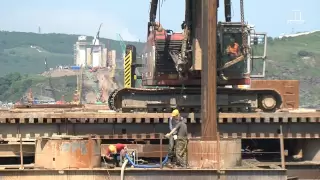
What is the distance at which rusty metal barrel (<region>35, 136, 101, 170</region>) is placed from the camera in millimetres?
22906

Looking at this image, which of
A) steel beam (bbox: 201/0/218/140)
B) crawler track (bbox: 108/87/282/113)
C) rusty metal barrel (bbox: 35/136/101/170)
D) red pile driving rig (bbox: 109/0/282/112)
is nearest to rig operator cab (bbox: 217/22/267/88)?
red pile driving rig (bbox: 109/0/282/112)

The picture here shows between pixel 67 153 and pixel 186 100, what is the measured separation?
8216mm

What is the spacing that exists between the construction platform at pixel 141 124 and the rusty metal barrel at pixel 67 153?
395 centimetres

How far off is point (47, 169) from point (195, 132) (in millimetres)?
6921

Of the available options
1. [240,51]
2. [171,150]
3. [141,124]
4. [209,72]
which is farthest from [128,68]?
[171,150]

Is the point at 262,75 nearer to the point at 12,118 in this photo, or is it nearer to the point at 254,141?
the point at 254,141

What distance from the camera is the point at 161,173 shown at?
22.6 m

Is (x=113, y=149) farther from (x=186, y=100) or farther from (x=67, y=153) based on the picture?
(x=186, y=100)

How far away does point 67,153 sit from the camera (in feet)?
75.1

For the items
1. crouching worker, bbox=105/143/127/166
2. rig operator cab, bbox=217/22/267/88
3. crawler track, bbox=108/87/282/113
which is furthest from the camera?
crawler track, bbox=108/87/282/113

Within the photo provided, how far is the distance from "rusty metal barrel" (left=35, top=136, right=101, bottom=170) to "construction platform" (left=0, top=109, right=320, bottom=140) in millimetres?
3945

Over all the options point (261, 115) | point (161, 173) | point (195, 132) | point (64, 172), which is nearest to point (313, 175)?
point (261, 115)

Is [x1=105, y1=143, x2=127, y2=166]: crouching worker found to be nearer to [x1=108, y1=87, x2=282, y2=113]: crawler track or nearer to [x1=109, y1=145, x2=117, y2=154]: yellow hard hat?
[x1=109, y1=145, x2=117, y2=154]: yellow hard hat

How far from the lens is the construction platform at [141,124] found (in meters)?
27.2
